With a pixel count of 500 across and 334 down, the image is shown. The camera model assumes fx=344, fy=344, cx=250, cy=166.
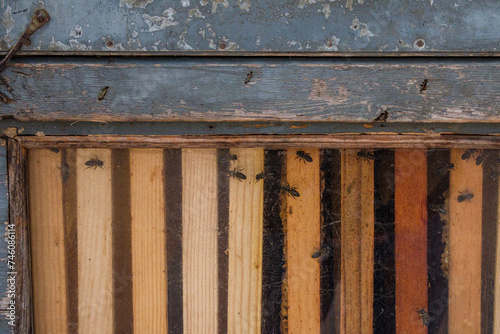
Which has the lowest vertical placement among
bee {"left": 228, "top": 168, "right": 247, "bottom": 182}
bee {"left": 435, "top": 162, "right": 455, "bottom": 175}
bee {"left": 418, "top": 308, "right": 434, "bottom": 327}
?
bee {"left": 418, "top": 308, "right": 434, "bottom": 327}

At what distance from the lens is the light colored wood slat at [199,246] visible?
2180mm

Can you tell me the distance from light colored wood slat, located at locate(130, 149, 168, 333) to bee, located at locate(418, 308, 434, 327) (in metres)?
1.63

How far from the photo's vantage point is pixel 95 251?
7.18 feet

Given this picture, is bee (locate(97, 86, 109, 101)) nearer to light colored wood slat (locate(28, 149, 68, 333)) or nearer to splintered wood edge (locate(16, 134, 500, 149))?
splintered wood edge (locate(16, 134, 500, 149))

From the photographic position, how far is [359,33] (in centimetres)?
180

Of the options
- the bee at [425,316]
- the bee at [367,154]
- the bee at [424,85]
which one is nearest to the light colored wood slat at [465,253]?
the bee at [425,316]

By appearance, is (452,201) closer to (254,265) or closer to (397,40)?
(397,40)

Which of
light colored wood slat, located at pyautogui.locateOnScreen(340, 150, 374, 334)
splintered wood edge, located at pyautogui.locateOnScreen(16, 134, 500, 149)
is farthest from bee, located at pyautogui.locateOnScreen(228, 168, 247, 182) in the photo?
light colored wood slat, located at pyautogui.locateOnScreen(340, 150, 374, 334)

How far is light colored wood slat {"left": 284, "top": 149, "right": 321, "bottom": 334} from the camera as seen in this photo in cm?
219

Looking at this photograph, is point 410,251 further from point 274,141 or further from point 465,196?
point 274,141

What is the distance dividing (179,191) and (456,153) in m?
1.75

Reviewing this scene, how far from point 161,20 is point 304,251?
1.60 metres

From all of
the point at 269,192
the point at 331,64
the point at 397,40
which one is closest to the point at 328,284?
the point at 269,192

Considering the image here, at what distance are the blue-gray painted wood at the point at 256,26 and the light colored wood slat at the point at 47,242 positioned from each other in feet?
2.36
